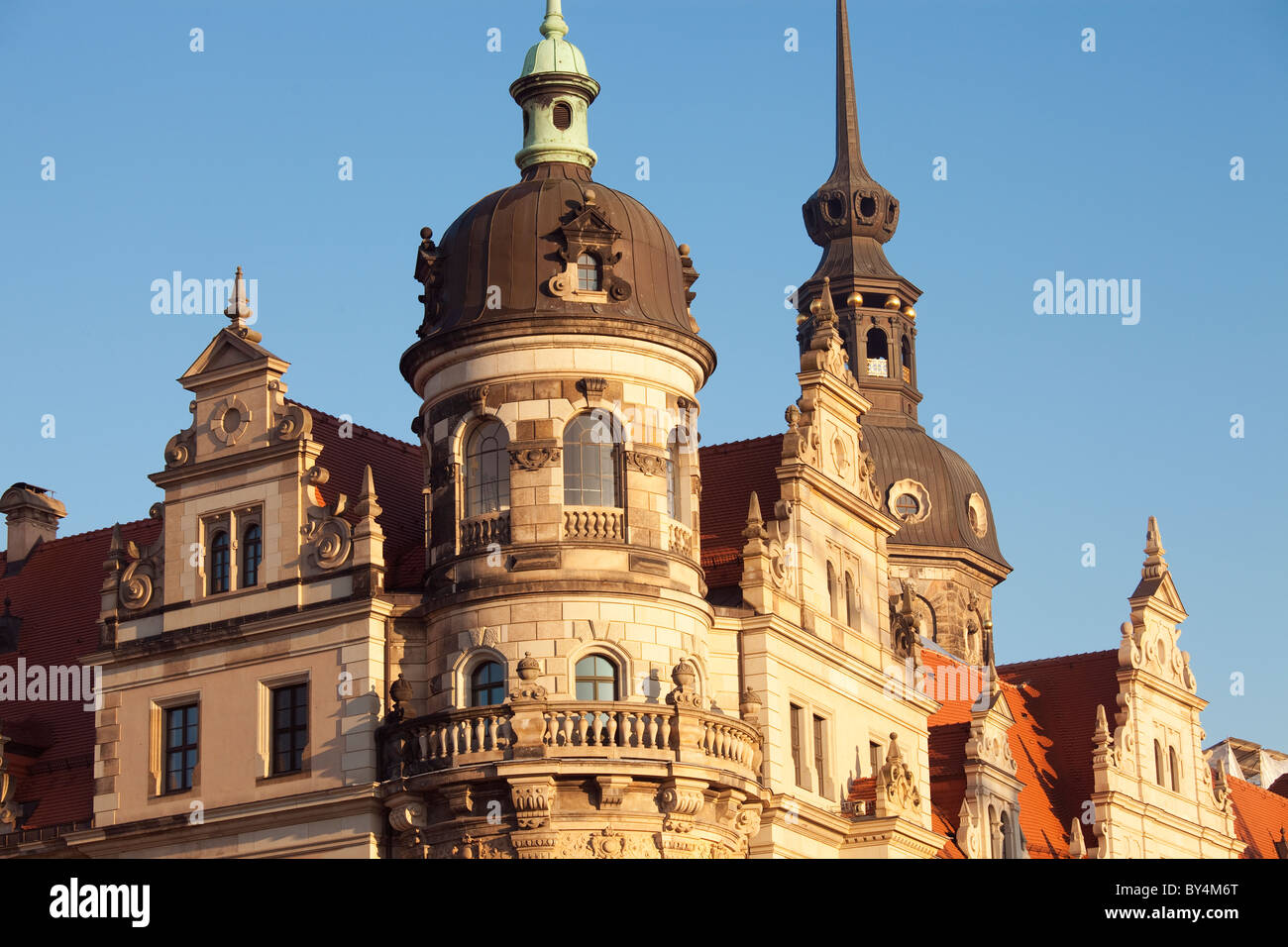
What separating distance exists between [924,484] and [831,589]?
2692 cm

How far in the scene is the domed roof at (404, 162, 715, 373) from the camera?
46.7 m

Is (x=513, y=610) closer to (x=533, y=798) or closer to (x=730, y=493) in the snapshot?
(x=533, y=798)

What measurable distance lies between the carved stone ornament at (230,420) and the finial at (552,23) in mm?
9559

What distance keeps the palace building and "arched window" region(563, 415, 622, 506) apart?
0.05 m

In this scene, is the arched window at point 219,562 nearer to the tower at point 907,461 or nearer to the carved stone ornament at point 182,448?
the carved stone ornament at point 182,448

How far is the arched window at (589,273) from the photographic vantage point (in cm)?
4716

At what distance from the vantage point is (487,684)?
4547 cm

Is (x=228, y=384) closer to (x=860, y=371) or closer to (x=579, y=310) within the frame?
(x=579, y=310)

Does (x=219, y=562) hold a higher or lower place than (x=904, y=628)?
higher

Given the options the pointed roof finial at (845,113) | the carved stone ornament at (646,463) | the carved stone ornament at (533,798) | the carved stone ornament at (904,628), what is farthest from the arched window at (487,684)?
the pointed roof finial at (845,113)

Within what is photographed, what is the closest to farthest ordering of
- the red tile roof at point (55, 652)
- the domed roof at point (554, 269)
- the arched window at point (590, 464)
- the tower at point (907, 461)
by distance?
the arched window at point (590, 464) → the domed roof at point (554, 269) → the red tile roof at point (55, 652) → the tower at point (907, 461)

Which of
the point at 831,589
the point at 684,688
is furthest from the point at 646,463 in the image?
the point at 831,589

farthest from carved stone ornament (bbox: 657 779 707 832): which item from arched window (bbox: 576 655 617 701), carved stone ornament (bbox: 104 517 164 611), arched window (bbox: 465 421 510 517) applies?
carved stone ornament (bbox: 104 517 164 611)

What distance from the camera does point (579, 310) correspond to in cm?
4662
